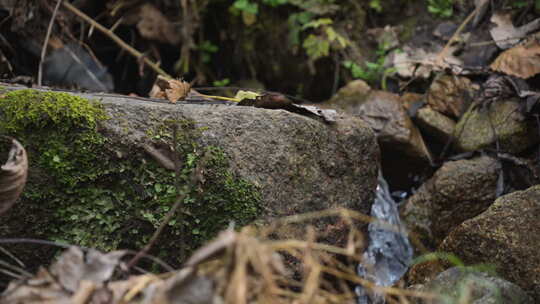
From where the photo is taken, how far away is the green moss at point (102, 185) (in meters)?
2.04

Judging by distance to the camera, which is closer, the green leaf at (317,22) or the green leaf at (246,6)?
the green leaf at (317,22)

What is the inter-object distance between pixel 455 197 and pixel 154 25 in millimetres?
3199

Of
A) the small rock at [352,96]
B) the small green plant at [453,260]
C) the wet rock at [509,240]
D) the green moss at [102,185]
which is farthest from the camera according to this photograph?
the small rock at [352,96]

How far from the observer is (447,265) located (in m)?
2.41

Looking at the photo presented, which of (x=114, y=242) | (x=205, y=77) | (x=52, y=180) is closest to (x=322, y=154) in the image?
(x=114, y=242)

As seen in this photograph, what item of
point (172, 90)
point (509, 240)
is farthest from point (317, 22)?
point (509, 240)

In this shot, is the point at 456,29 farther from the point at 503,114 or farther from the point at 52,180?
the point at 52,180

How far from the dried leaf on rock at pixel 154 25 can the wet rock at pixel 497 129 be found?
9.47 ft

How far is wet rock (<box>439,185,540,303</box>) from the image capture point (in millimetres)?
2176

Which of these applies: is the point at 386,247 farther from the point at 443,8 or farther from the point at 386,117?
the point at 443,8

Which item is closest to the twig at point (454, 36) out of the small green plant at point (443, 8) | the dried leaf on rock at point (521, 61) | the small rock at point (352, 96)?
the small green plant at point (443, 8)

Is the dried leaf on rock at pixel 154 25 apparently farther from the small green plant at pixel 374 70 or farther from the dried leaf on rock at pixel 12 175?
the dried leaf on rock at pixel 12 175

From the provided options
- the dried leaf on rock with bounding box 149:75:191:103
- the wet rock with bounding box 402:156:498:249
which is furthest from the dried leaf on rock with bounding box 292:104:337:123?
the wet rock with bounding box 402:156:498:249

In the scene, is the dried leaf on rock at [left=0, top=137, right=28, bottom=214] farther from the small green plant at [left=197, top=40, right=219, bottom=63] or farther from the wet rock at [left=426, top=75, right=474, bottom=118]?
the small green plant at [left=197, top=40, right=219, bottom=63]
